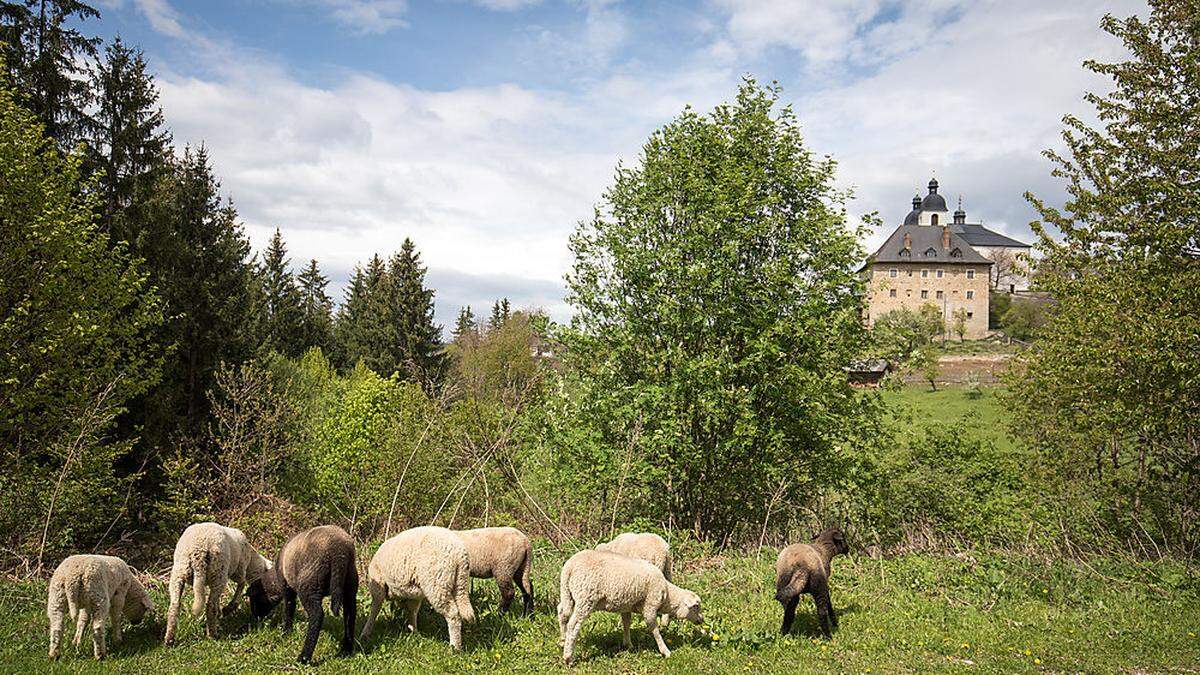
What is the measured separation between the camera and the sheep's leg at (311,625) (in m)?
6.34

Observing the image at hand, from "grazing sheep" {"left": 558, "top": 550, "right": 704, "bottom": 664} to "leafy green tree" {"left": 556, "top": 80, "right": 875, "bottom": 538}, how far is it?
526 cm

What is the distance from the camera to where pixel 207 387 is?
21375mm

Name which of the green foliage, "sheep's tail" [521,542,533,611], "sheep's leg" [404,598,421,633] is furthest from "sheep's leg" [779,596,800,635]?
the green foliage

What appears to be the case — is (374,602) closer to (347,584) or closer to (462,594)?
(347,584)

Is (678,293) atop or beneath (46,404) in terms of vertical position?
Answer: atop

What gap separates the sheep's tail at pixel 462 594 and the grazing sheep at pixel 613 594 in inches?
36.6

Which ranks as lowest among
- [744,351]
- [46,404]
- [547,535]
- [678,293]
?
[547,535]

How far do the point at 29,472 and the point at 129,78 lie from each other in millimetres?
13227

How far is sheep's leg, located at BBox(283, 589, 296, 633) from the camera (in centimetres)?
701

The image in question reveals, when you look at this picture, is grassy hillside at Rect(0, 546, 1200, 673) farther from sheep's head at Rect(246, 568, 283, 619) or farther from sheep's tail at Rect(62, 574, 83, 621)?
sheep's tail at Rect(62, 574, 83, 621)

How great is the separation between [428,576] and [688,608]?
2.63m

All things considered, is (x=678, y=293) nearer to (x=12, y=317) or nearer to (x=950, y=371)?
(x=12, y=317)

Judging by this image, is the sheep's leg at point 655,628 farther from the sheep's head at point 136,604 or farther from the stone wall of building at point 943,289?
the stone wall of building at point 943,289

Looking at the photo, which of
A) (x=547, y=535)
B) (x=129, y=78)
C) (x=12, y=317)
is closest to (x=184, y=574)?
(x=547, y=535)
